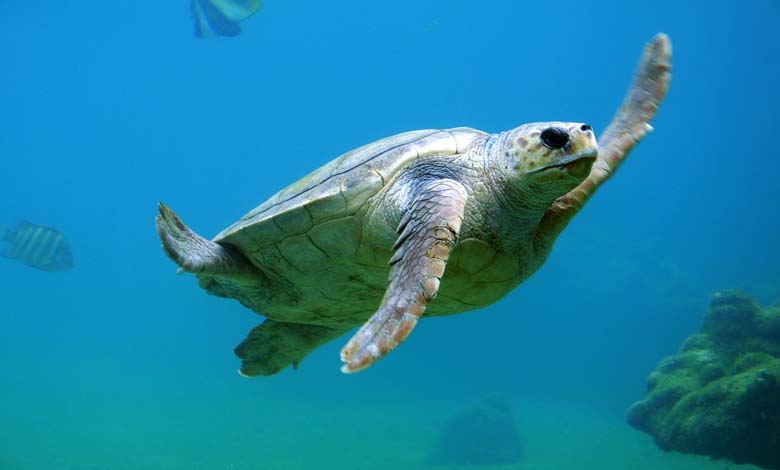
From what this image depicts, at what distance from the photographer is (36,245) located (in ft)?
37.7

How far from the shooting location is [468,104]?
→ 2810 inches

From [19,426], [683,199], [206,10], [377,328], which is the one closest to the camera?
[377,328]

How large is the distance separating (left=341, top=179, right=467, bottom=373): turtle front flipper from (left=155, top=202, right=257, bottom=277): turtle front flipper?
163 cm

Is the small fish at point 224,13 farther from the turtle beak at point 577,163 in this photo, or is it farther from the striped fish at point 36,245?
the turtle beak at point 577,163

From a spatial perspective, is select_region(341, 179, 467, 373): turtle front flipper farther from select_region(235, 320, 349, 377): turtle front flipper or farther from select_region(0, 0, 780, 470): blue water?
select_region(0, 0, 780, 470): blue water

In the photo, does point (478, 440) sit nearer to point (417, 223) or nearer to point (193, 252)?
point (193, 252)

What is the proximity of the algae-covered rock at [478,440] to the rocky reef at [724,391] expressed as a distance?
573cm

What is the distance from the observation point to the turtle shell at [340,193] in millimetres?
3105

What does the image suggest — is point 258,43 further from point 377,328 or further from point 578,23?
point 377,328

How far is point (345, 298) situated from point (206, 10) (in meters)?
12.7

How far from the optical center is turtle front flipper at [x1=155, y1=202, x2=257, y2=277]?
3371 mm

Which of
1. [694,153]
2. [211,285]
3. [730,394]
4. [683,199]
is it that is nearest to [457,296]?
[211,285]

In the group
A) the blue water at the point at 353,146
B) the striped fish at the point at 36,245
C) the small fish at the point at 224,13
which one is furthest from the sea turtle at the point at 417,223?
the blue water at the point at 353,146

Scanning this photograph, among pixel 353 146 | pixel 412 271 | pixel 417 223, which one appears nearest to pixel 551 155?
pixel 417 223
